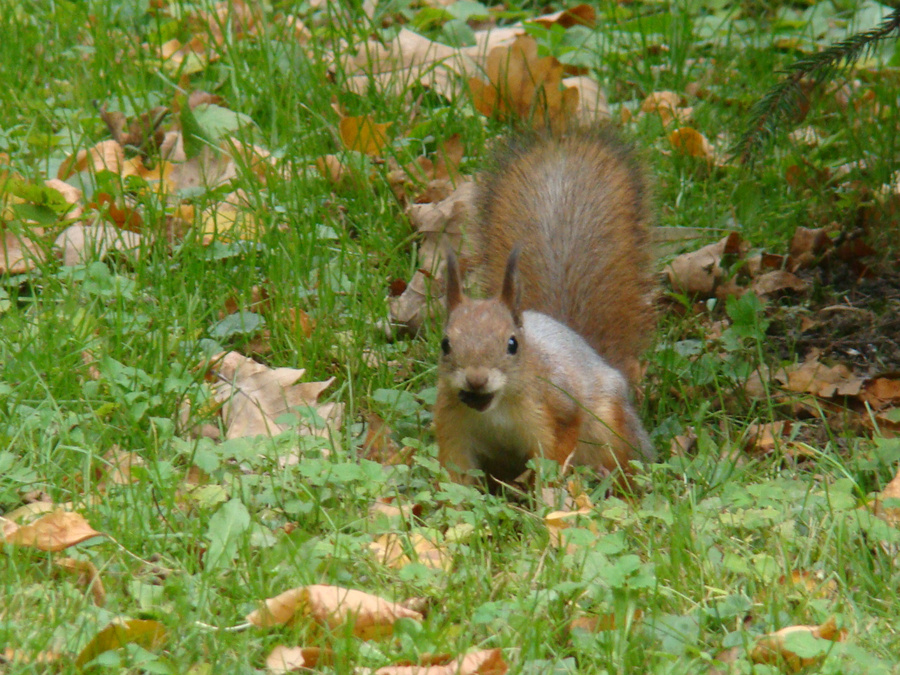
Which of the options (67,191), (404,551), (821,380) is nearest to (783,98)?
(821,380)

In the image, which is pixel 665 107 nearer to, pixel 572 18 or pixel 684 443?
pixel 572 18

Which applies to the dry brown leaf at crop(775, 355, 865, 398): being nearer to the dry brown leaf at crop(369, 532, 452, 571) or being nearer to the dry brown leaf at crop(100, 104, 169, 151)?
the dry brown leaf at crop(369, 532, 452, 571)

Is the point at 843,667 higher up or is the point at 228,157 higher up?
the point at 228,157

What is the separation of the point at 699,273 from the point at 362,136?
1027 mm

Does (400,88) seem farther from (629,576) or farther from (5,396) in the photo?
(629,576)

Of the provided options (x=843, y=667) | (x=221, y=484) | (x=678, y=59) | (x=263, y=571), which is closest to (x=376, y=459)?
(x=221, y=484)

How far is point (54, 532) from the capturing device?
186 cm

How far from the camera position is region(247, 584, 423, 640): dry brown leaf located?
66.6 inches

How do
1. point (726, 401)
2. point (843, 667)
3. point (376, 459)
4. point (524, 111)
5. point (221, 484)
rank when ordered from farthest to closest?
1. point (524, 111)
2. point (726, 401)
3. point (376, 459)
4. point (221, 484)
5. point (843, 667)

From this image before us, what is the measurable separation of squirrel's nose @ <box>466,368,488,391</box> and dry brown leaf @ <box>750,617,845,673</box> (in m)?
0.69

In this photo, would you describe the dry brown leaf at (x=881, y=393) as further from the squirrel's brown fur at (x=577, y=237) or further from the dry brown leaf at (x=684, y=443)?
the squirrel's brown fur at (x=577, y=237)

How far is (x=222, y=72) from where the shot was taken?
144 inches

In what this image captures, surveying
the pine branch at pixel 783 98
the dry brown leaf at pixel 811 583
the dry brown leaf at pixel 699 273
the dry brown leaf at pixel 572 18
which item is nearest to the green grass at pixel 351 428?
the dry brown leaf at pixel 811 583

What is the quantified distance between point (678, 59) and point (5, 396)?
2436 millimetres
